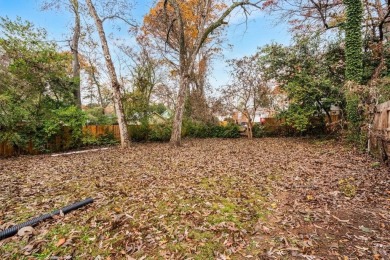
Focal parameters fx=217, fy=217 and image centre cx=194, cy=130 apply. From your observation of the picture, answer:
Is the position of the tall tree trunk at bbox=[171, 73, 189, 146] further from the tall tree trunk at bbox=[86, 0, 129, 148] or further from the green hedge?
the green hedge

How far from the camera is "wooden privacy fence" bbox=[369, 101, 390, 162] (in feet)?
15.8

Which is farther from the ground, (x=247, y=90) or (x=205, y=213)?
(x=247, y=90)

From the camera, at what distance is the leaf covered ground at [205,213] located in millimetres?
2188

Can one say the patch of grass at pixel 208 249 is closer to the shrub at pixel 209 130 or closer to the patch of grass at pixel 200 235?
the patch of grass at pixel 200 235

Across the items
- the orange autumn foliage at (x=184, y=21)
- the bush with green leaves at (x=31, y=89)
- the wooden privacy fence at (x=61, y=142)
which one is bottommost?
the wooden privacy fence at (x=61, y=142)

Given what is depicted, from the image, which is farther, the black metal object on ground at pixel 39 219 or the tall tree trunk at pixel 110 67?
the tall tree trunk at pixel 110 67

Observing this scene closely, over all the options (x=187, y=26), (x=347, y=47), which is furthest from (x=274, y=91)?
(x=187, y=26)

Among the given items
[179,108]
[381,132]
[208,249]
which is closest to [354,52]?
[381,132]

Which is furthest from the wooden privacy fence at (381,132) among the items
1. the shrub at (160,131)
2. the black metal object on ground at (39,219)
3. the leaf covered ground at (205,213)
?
the shrub at (160,131)

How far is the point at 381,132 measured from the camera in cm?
514

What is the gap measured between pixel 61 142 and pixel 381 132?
11.5m

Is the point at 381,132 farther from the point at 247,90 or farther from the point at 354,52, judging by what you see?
the point at 247,90

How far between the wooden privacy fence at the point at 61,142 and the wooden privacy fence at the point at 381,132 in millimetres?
10927

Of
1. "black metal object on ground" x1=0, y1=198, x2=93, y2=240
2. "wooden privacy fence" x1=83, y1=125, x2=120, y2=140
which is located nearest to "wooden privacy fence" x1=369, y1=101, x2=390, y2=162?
"black metal object on ground" x1=0, y1=198, x2=93, y2=240
